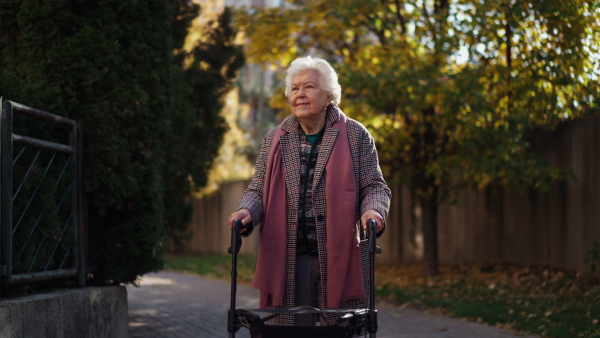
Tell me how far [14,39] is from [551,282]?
288 inches

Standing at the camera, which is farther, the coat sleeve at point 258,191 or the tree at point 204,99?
the tree at point 204,99

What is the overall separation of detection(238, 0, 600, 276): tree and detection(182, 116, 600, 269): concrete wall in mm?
323

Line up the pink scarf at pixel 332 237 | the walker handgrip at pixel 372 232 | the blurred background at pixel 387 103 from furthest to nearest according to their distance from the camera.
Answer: the blurred background at pixel 387 103
the pink scarf at pixel 332 237
the walker handgrip at pixel 372 232

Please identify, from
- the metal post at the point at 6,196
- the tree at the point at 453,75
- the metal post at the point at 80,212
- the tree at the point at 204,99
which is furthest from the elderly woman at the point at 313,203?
the tree at the point at 204,99

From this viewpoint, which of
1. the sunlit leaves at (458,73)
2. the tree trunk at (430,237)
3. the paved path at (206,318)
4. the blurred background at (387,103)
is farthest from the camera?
the tree trunk at (430,237)

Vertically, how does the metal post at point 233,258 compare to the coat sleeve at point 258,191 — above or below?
below

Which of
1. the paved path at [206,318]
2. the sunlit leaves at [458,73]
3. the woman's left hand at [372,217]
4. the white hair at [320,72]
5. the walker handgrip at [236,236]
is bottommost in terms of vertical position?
the paved path at [206,318]

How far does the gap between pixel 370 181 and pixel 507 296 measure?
6695 mm

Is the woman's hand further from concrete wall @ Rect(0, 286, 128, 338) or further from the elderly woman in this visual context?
concrete wall @ Rect(0, 286, 128, 338)

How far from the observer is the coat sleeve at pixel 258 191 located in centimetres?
460

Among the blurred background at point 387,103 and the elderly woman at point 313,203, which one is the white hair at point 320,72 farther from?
the blurred background at point 387,103

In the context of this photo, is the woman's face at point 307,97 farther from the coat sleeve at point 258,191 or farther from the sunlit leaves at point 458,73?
the sunlit leaves at point 458,73

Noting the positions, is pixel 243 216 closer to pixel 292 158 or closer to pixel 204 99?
pixel 292 158

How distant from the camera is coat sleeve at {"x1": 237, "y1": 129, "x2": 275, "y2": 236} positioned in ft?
15.1
